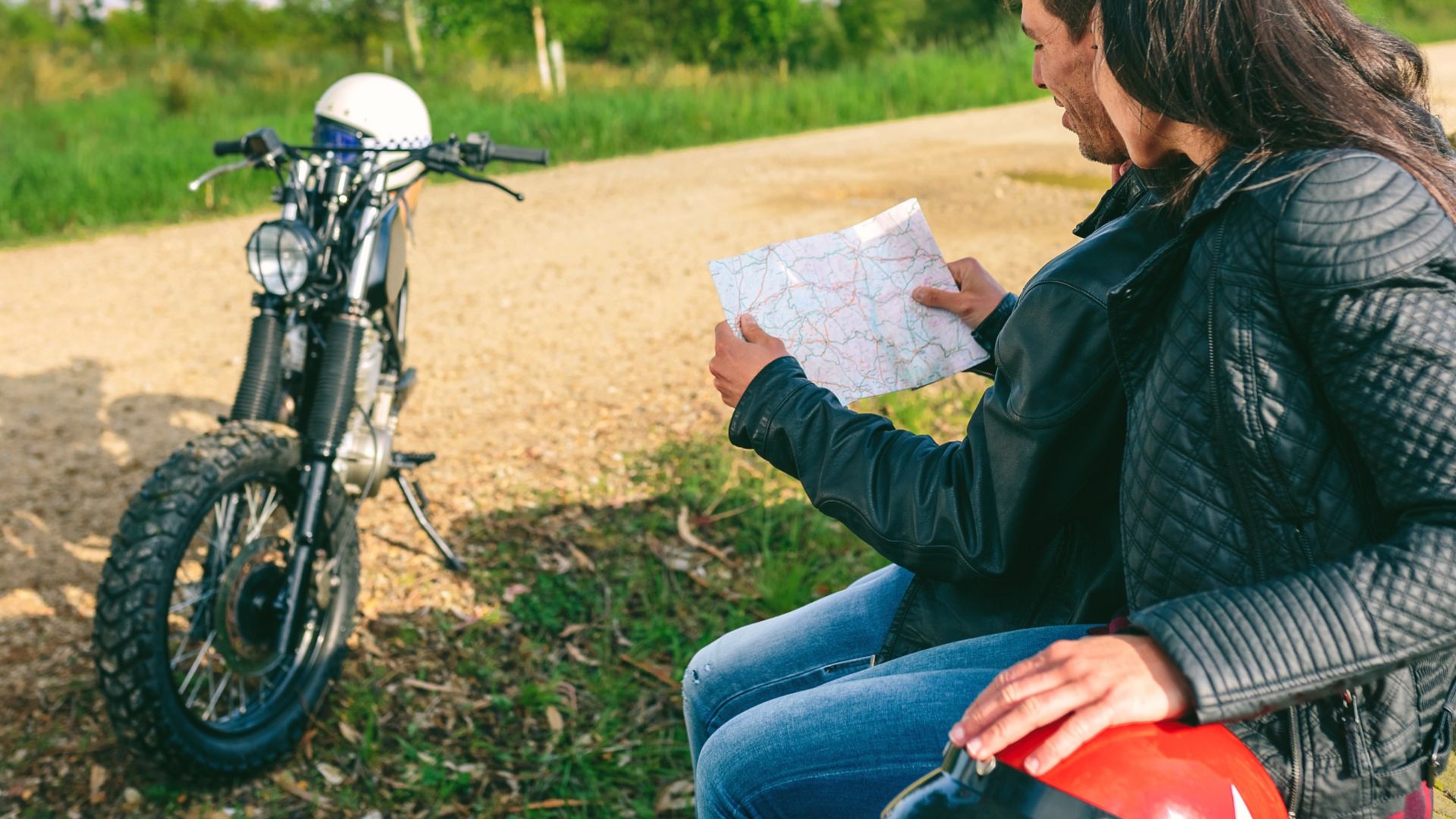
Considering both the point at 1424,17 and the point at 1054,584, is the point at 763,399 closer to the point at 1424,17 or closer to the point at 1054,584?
the point at 1054,584

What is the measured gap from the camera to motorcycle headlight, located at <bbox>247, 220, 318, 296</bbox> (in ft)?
9.37

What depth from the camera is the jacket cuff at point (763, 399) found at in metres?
1.66

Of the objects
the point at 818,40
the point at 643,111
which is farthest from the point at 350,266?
the point at 818,40

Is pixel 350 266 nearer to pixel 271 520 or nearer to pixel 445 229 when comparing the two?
pixel 271 520


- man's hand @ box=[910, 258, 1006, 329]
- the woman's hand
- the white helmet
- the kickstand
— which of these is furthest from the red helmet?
the kickstand

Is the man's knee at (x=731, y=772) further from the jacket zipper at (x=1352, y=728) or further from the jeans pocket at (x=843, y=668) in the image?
the jacket zipper at (x=1352, y=728)

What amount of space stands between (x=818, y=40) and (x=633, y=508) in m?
52.5

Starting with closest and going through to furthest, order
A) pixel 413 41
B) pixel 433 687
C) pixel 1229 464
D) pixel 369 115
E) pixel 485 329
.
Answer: pixel 1229 464 → pixel 433 687 → pixel 369 115 → pixel 485 329 → pixel 413 41

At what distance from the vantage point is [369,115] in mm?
3385

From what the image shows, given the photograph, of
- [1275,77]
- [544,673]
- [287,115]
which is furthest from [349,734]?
[287,115]

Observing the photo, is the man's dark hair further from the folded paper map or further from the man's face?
the folded paper map

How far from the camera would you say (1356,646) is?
1050mm

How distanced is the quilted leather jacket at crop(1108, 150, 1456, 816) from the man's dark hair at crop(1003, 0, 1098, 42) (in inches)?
11.5

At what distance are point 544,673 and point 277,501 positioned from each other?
871 millimetres
